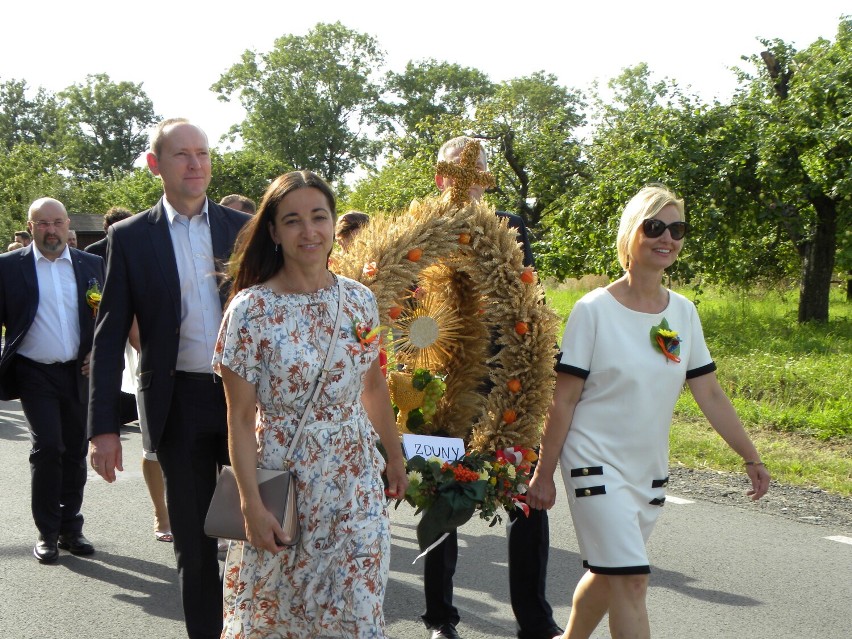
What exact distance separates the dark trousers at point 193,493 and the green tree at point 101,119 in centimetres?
8368

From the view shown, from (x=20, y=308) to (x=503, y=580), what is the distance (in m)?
3.60

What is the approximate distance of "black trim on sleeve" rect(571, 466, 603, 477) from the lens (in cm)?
375

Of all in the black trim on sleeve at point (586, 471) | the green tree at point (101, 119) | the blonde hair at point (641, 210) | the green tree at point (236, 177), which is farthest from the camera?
the green tree at point (101, 119)

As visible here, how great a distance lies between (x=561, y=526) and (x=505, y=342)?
272 centimetres

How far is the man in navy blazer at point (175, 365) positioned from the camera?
3.88 m

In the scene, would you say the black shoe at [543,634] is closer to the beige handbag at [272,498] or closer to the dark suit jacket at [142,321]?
the beige handbag at [272,498]

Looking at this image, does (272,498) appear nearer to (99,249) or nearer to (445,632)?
(445,632)

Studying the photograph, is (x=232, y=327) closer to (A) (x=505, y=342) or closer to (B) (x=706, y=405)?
(A) (x=505, y=342)

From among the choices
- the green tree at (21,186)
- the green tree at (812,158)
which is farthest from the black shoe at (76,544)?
the green tree at (21,186)

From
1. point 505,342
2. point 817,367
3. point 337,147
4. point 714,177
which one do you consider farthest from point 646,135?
point 337,147

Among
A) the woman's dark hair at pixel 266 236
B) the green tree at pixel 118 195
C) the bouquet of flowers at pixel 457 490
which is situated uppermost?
the green tree at pixel 118 195

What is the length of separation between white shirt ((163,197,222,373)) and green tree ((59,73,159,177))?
8343 centimetres

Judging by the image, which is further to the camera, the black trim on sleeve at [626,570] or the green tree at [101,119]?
the green tree at [101,119]

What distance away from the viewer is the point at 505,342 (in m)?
4.51
